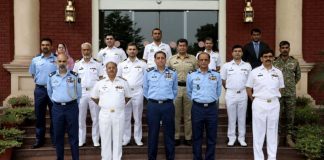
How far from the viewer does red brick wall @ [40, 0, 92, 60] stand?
1135 cm

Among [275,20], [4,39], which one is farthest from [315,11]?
[4,39]

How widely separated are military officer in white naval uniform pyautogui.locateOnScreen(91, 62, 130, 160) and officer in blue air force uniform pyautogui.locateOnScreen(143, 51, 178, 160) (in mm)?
473

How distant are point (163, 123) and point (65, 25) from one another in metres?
4.68

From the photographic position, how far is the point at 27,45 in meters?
11.0

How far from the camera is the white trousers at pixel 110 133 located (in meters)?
7.63

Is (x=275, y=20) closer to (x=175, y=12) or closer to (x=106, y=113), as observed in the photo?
(x=175, y=12)

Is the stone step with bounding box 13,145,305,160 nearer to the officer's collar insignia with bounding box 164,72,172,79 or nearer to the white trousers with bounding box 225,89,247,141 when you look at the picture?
the white trousers with bounding box 225,89,247,141

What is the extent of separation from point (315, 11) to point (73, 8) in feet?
18.6

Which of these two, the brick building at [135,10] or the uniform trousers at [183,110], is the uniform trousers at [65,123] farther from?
the brick building at [135,10]

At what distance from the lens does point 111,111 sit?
7.62 metres

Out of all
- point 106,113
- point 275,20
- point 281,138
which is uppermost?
point 275,20

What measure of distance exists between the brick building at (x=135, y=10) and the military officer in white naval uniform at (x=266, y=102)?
3.27 metres

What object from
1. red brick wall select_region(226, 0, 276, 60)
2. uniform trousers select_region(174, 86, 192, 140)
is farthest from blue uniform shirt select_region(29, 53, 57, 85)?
red brick wall select_region(226, 0, 276, 60)

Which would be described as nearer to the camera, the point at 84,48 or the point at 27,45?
the point at 84,48
